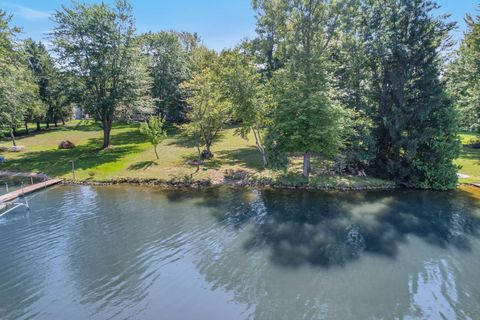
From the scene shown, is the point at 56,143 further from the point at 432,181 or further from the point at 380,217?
the point at 432,181

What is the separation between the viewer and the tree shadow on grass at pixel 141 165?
27.0 metres

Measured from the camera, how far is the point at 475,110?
31.5 metres

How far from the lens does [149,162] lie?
28.4 m

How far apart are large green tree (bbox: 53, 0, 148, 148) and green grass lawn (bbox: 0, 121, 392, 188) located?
531 cm

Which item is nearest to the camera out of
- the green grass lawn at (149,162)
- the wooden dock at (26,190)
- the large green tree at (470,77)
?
the wooden dock at (26,190)

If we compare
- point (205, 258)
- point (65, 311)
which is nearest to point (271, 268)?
point (205, 258)

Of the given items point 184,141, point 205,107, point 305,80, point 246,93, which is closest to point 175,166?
point 205,107

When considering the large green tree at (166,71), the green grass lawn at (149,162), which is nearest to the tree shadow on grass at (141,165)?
the green grass lawn at (149,162)

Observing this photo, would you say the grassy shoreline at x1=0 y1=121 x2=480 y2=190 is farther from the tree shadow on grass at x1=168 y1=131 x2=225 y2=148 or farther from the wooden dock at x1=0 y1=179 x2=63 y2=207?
the wooden dock at x1=0 y1=179 x2=63 y2=207

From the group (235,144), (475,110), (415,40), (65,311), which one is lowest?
(65,311)

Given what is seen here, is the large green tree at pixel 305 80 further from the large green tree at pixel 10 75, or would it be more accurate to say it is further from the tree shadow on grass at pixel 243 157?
the large green tree at pixel 10 75

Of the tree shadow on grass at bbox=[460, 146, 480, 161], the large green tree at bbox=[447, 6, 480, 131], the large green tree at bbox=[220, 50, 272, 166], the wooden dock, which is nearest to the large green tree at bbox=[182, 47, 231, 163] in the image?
the large green tree at bbox=[220, 50, 272, 166]

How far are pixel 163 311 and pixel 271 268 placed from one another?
432 cm

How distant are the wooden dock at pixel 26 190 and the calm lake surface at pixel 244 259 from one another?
79.6 inches
